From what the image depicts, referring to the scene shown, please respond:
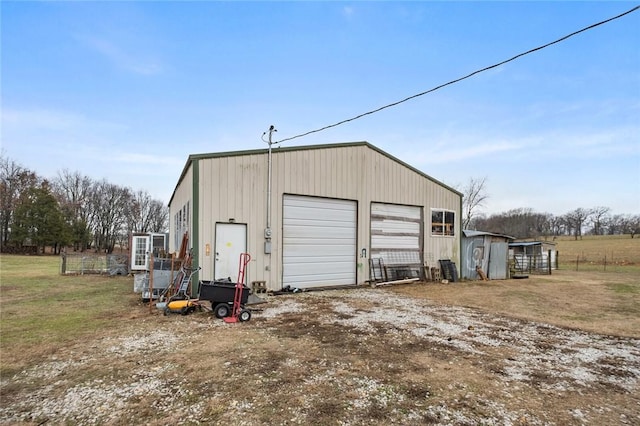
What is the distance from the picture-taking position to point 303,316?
271 inches

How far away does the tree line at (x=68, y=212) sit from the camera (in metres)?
33.0

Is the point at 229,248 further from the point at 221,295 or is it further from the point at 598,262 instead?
the point at 598,262

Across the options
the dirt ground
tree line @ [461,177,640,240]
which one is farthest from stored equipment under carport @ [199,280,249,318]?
tree line @ [461,177,640,240]

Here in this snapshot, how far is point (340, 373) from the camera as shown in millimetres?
3809

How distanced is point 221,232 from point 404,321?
17.5 feet

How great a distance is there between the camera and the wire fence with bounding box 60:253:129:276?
16594 millimetres

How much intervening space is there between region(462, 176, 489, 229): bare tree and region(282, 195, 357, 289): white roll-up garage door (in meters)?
33.6

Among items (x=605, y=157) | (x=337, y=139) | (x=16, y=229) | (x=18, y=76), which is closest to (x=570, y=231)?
(x=605, y=157)

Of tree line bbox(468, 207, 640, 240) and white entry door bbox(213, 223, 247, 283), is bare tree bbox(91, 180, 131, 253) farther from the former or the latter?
tree line bbox(468, 207, 640, 240)

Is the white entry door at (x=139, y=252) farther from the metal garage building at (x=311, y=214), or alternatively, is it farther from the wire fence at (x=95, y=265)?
the metal garage building at (x=311, y=214)

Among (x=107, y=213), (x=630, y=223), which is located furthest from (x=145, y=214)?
(x=630, y=223)

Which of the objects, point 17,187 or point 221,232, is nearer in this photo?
point 221,232

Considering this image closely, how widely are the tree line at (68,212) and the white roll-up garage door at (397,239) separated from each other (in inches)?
1393

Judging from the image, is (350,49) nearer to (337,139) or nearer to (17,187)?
(337,139)
